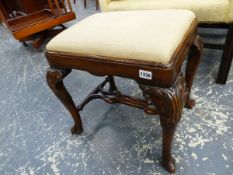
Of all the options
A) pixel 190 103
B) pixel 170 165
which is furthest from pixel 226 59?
pixel 170 165

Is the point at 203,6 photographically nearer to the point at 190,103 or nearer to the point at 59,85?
the point at 190,103

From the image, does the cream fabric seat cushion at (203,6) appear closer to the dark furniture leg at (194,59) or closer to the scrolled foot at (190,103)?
the dark furniture leg at (194,59)

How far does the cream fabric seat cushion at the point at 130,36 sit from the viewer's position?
553mm

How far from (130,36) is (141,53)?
0.09m

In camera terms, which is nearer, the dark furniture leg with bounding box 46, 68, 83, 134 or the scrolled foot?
the dark furniture leg with bounding box 46, 68, 83, 134

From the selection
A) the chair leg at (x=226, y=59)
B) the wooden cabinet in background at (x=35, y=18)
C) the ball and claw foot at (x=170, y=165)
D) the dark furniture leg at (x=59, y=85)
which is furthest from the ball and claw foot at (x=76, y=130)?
the wooden cabinet in background at (x=35, y=18)

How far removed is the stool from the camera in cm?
55

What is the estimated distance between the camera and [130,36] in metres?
0.61

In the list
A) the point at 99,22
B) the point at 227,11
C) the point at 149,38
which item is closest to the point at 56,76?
the point at 99,22

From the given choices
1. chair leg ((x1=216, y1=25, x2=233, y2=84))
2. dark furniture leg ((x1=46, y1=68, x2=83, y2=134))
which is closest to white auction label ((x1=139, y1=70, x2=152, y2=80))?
dark furniture leg ((x1=46, y1=68, x2=83, y2=134))

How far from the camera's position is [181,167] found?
2.66 ft

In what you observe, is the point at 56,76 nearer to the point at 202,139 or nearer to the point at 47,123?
the point at 47,123

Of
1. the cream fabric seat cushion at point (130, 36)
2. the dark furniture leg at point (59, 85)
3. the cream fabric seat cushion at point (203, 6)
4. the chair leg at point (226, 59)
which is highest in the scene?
the cream fabric seat cushion at point (130, 36)

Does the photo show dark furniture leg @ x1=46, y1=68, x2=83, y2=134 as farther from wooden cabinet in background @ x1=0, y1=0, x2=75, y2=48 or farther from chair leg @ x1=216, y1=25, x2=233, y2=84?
wooden cabinet in background @ x1=0, y1=0, x2=75, y2=48
